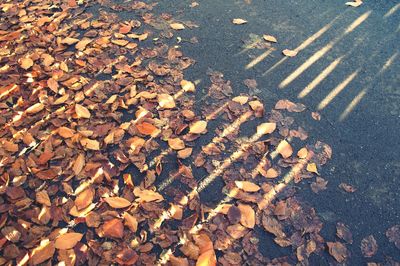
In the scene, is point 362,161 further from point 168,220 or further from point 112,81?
point 112,81

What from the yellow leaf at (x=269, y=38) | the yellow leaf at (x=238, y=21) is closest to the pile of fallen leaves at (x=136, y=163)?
the yellow leaf at (x=269, y=38)

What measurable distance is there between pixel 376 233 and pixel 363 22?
Result: 2.39 metres

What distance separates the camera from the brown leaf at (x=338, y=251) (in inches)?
72.8

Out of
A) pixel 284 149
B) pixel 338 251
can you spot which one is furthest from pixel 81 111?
pixel 338 251

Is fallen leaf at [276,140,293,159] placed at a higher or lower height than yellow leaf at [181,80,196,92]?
lower

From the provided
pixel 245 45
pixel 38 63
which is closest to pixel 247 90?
pixel 245 45

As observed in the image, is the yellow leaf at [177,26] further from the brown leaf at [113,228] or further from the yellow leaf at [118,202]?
the brown leaf at [113,228]

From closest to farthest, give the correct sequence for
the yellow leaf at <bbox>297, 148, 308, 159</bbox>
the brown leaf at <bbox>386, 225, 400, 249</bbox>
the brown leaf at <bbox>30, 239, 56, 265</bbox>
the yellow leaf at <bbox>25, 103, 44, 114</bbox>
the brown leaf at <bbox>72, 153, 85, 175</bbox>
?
the brown leaf at <bbox>30, 239, 56, 265</bbox> → the brown leaf at <bbox>386, 225, 400, 249</bbox> → the brown leaf at <bbox>72, 153, 85, 175</bbox> → the yellow leaf at <bbox>297, 148, 308, 159</bbox> → the yellow leaf at <bbox>25, 103, 44, 114</bbox>

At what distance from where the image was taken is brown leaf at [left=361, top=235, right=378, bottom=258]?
187 centimetres

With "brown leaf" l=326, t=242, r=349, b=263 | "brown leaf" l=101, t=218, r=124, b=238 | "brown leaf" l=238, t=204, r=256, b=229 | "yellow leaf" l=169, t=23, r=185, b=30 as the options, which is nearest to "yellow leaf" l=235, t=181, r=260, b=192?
"brown leaf" l=238, t=204, r=256, b=229

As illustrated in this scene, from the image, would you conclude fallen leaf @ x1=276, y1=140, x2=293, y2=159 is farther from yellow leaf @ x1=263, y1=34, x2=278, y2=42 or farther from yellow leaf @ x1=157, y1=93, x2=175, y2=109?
yellow leaf @ x1=263, y1=34, x2=278, y2=42

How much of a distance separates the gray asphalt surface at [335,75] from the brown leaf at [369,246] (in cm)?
3

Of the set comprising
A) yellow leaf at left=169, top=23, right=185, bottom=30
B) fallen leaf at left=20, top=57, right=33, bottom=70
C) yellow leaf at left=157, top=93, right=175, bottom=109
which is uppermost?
yellow leaf at left=169, top=23, right=185, bottom=30

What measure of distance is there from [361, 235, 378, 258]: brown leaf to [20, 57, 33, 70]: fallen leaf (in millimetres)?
3050
